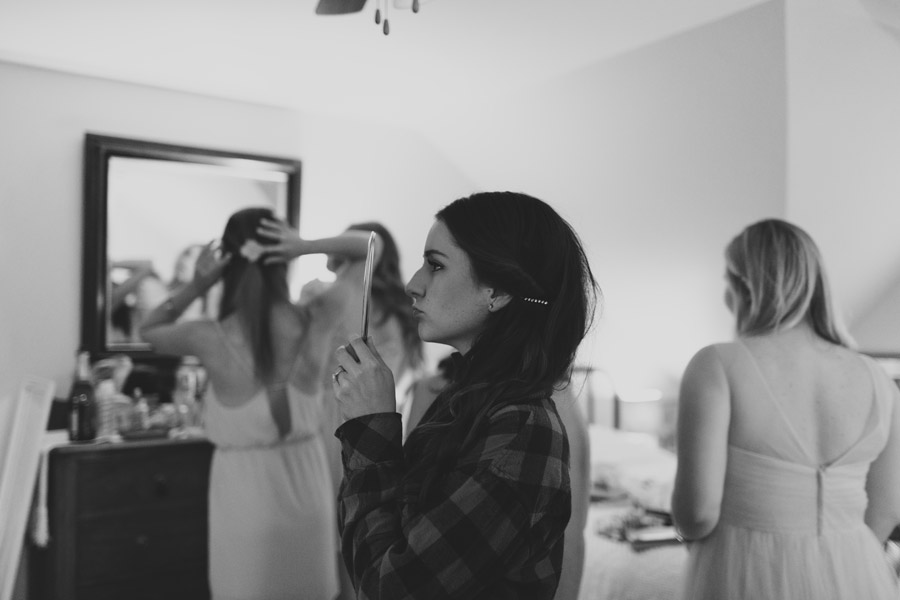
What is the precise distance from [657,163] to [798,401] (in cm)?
195

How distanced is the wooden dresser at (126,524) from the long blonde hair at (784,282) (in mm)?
2250

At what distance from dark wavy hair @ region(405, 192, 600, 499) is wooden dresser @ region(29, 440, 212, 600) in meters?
2.26

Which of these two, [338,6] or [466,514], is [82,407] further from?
[466,514]

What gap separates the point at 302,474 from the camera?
211 cm

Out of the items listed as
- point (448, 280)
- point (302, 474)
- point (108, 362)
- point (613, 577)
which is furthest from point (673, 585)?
point (108, 362)

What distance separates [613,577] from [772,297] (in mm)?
905

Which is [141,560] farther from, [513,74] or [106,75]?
[513,74]

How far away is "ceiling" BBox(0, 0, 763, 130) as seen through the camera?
2.49 meters

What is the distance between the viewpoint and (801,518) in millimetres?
1545

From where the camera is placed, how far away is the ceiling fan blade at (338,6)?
1.88 meters

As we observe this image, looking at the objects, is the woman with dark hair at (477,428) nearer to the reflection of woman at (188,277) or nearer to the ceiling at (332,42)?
the ceiling at (332,42)

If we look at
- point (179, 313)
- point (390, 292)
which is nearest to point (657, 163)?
point (390, 292)

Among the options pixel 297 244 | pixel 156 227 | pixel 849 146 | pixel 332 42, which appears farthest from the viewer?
pixel 156 227

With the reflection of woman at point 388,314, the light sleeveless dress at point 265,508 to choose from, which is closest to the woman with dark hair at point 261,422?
the light sleeveless dress at point 265,508
